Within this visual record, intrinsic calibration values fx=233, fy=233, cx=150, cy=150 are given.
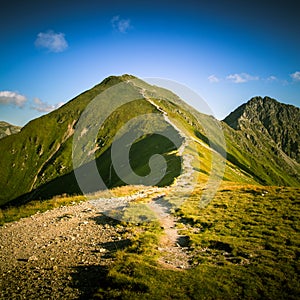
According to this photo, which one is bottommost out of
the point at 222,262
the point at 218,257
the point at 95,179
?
the point at 95,179

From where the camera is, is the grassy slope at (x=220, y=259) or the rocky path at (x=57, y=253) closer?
the grassy slope at (x=220, y=259)

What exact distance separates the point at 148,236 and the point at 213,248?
4677mm

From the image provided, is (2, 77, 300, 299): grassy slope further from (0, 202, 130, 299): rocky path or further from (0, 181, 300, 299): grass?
(0, 202, 130, 299): rocky path

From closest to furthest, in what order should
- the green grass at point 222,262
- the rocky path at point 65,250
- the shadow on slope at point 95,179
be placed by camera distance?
the green grass at point 222,262 < the rocky path at point 65,250 < the shadow on slope at point 95,179

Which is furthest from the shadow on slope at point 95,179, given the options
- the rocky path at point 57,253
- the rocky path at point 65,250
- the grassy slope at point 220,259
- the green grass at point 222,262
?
the rocky path at point 57,253

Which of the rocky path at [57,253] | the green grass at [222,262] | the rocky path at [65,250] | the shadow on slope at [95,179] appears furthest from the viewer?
the shadow on slope at [95,179]

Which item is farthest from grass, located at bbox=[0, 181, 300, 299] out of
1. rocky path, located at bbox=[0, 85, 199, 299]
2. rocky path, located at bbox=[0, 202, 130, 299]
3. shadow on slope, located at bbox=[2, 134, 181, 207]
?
shadow on slope, located at bbox=[2, 134, 181, 207]

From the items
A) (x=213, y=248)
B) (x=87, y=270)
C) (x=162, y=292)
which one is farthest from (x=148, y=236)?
(x=162, y=292)

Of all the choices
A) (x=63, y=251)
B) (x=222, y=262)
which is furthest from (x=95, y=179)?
(x=222, y=262)

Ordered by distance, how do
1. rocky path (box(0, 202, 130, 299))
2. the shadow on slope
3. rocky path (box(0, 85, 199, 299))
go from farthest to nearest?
1. the shadow on slope
2. rocky path (box(0, 85, 199, 299))
3. rocky path (box(0, 202, 130, 299))

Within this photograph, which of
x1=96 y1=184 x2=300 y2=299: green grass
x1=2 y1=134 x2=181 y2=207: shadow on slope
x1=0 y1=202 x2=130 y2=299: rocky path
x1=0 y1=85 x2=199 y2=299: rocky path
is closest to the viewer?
x1=96 y1=184 x2=300 y2=299: green grass

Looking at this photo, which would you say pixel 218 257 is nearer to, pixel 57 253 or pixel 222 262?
pixel 222 262

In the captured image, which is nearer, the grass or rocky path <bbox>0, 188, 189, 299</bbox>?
the grass

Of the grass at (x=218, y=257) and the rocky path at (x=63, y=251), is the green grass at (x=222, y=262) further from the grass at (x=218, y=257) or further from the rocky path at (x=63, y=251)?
the rocky path at (x=63, y=251)
